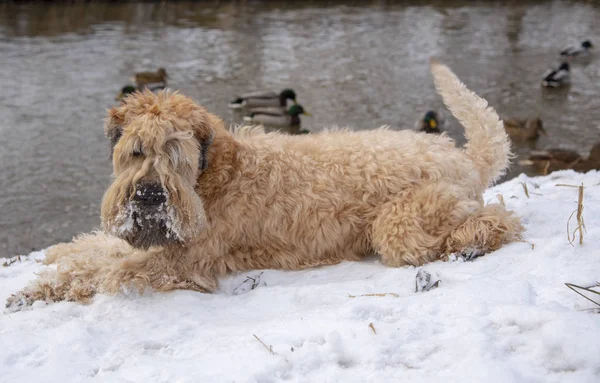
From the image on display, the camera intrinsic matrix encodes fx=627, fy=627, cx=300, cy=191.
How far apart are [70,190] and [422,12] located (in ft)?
67.7

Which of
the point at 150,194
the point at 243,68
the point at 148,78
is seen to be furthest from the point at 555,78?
the point at 150,194

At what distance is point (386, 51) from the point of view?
61.6 feet

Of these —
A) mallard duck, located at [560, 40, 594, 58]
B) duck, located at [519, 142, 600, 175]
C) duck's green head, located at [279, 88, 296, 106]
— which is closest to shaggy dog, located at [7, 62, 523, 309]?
duck, located at [519, 142, 600, 175]

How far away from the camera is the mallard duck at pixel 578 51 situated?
57.6 ft

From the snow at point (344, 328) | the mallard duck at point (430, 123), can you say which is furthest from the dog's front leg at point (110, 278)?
the mallard duck at point (430, 123)

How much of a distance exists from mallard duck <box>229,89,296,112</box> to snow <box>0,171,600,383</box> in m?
8.82

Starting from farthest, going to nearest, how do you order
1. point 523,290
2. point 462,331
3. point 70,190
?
1. point 70,190
2. point 523,290
3. point 462,331

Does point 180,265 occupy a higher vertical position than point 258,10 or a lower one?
lower

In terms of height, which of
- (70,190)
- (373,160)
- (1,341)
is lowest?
(70,190)

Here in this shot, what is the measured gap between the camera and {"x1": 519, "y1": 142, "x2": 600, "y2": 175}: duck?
355 inches

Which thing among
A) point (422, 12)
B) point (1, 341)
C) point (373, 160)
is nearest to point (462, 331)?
point (373, 160)

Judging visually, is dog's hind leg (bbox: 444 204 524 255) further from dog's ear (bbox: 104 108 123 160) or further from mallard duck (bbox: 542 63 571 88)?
mallard duck (bbox: 542 63 571 88)

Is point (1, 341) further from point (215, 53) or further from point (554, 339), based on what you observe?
point (215, 53)

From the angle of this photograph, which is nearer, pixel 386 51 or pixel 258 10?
pixel 386 51
